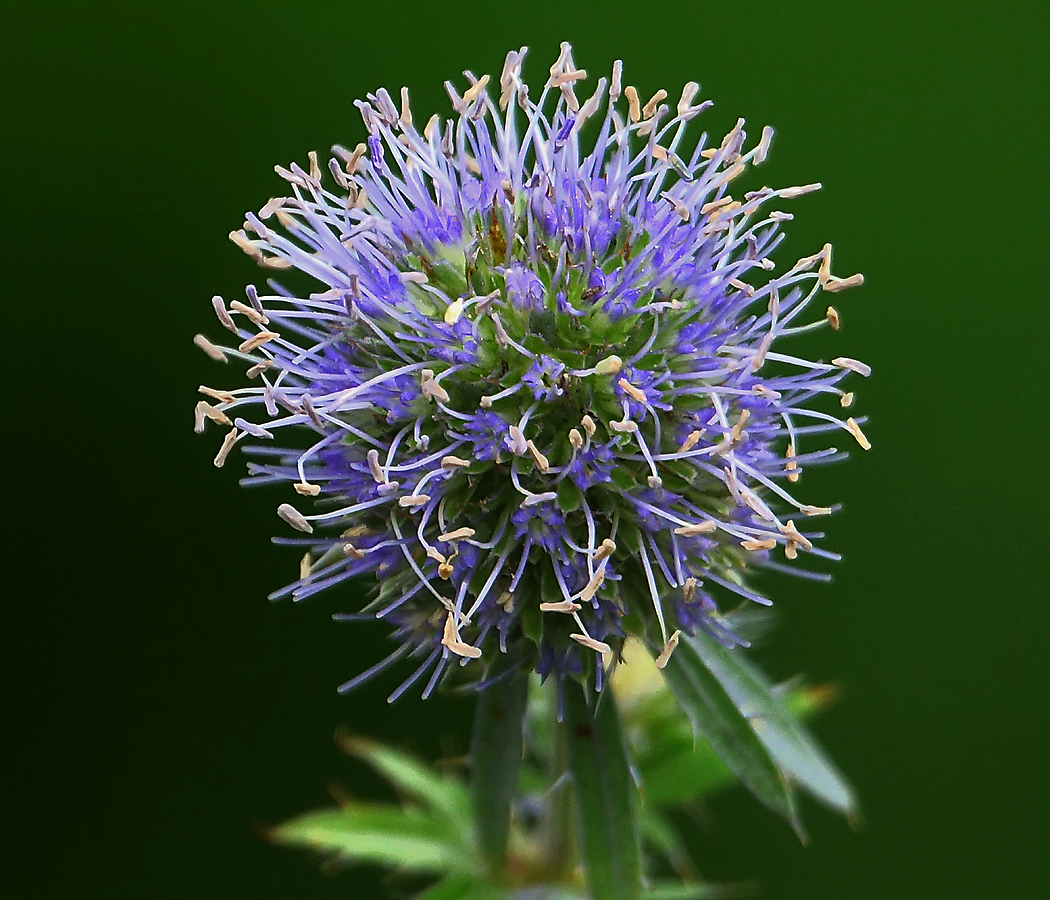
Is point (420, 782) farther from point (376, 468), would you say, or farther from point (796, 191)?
point (796, 191)

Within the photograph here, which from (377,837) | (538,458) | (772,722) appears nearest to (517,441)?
(538,458)

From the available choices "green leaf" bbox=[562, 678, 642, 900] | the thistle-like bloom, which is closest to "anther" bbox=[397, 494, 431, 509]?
the thistle-like bloom

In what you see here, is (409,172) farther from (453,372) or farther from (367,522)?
(367,522)

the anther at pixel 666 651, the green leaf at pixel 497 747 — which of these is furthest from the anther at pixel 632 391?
the green leaf at pixel 497 747

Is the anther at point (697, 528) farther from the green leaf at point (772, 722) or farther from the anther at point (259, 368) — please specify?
the anther at point (259, 368)

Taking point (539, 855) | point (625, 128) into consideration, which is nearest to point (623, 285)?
point (625, 128)

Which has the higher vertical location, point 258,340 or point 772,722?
point 258,340

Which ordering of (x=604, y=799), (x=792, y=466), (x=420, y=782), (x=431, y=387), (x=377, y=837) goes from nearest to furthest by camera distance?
(x=431, y=387)
(x=792, y=466)
(x=604, y=799)
(x=377, y=837)
(x=420, y=782)
